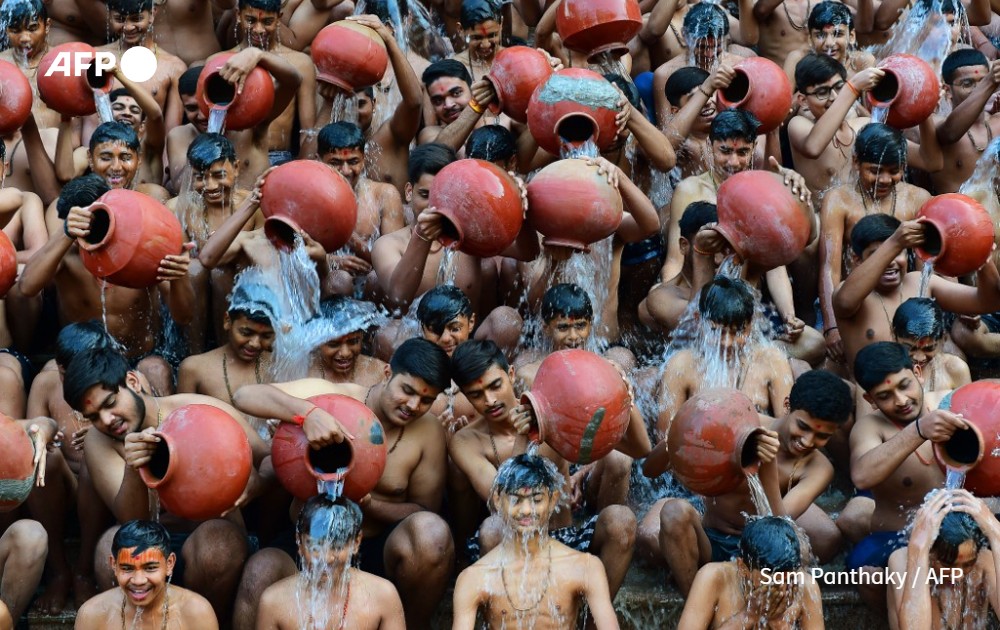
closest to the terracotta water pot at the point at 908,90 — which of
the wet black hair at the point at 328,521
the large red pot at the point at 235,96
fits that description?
the large red pot at the point at 235,96

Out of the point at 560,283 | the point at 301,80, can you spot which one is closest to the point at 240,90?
the point at 301,80

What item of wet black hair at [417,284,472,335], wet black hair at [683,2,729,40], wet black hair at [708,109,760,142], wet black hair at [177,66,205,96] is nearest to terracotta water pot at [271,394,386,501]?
wet black hair at [417,284,472,335]

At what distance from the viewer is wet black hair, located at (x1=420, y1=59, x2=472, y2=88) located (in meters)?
8.19

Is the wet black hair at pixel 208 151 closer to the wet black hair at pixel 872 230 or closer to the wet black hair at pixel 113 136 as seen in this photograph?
the wet black hair at pixel 113 136

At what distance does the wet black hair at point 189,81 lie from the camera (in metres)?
8.15

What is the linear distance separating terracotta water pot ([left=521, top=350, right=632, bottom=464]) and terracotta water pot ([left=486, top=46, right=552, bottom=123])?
68.9 inches

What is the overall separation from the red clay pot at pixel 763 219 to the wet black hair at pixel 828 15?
7.35ft

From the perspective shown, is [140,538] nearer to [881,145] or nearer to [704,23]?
[881,145]

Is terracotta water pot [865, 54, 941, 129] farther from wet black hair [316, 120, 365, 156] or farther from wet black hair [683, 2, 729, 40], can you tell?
wet black hair [316, 120, 365, 156]

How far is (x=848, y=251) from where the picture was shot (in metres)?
7.71

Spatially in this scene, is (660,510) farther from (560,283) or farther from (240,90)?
(240,90)

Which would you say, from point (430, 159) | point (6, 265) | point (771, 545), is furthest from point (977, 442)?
point (6, 265)

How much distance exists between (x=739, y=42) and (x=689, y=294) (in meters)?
2.68

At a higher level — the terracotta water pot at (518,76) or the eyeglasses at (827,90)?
the terracotta water pot at (518,76)
